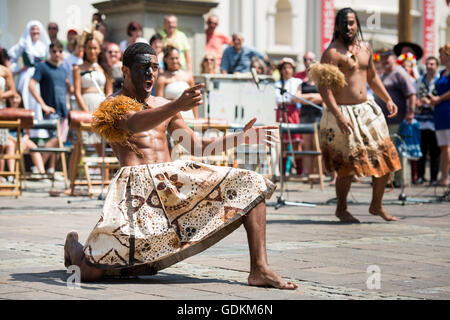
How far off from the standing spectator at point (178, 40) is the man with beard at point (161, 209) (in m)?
9.33

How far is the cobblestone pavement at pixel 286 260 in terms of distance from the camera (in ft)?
17.3

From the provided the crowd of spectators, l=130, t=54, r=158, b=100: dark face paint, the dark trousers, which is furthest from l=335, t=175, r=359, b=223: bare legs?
the dark trousers

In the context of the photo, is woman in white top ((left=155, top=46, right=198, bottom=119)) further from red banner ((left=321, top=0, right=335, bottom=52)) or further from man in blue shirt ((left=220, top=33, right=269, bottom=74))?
red banner ((left=321, top=0, right=335, bottom=52))

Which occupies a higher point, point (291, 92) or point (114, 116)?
point (114, 116)

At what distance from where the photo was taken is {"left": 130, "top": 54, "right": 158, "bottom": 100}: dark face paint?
5824 mm

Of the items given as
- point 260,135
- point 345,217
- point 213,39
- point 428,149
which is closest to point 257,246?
point 260,135

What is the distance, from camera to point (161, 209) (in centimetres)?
564

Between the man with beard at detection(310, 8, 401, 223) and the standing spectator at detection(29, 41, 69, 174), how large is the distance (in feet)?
21.1

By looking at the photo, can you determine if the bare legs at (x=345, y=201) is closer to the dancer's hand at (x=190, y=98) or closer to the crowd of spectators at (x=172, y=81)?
the crowd of spectators at (x=172, y=81)

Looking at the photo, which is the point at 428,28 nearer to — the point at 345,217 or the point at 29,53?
the point at 29,53

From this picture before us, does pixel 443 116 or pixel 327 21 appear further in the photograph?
pixel 327 21

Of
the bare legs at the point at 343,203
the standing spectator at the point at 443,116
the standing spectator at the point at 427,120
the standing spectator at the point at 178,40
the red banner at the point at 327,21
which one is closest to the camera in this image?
the bare legs at the point at 343,203

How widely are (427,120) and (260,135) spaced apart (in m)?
10.6

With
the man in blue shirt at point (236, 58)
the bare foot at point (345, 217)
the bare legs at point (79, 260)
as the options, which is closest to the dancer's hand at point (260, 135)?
the bare legs at point (79, 260)
